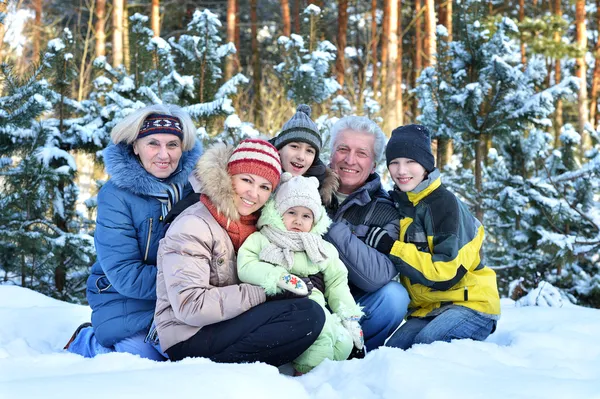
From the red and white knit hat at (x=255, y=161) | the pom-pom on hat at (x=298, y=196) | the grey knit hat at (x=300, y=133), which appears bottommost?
the pom-pom on hat at (x=298, y=196)

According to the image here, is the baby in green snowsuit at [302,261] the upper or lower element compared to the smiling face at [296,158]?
lower

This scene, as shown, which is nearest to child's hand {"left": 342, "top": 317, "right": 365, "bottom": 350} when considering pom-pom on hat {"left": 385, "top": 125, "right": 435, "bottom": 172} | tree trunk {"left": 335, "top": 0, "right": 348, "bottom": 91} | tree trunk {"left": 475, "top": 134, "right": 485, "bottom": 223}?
pom-pom on hat {"left": 385, "top": 125, "right": 435, "bottom": 172}

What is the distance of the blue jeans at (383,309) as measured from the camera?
3080 millimetres

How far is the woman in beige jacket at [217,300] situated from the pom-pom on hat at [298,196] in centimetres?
15

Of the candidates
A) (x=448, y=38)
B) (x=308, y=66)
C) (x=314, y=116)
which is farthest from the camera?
(x=448, y=38)

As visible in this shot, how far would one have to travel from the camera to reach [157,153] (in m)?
3.07

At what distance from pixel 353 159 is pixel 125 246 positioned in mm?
1450

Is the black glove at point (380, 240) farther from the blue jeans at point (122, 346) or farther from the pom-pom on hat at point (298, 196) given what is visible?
the blue jeans at point (122, 346)

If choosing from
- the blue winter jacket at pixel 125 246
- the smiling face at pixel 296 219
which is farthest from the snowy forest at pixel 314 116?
the smiling face at pixel 296 219

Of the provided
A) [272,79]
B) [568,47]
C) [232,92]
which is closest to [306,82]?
[232,92]

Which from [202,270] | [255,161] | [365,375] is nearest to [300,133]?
[255,161]

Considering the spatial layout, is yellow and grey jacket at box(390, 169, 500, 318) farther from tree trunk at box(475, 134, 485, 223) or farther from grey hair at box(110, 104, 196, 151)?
tree trunk at box(475, 134, 485, 223)

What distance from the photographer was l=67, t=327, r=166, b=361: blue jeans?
9.59ft

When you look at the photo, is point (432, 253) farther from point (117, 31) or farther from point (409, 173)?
point (117, 31)
